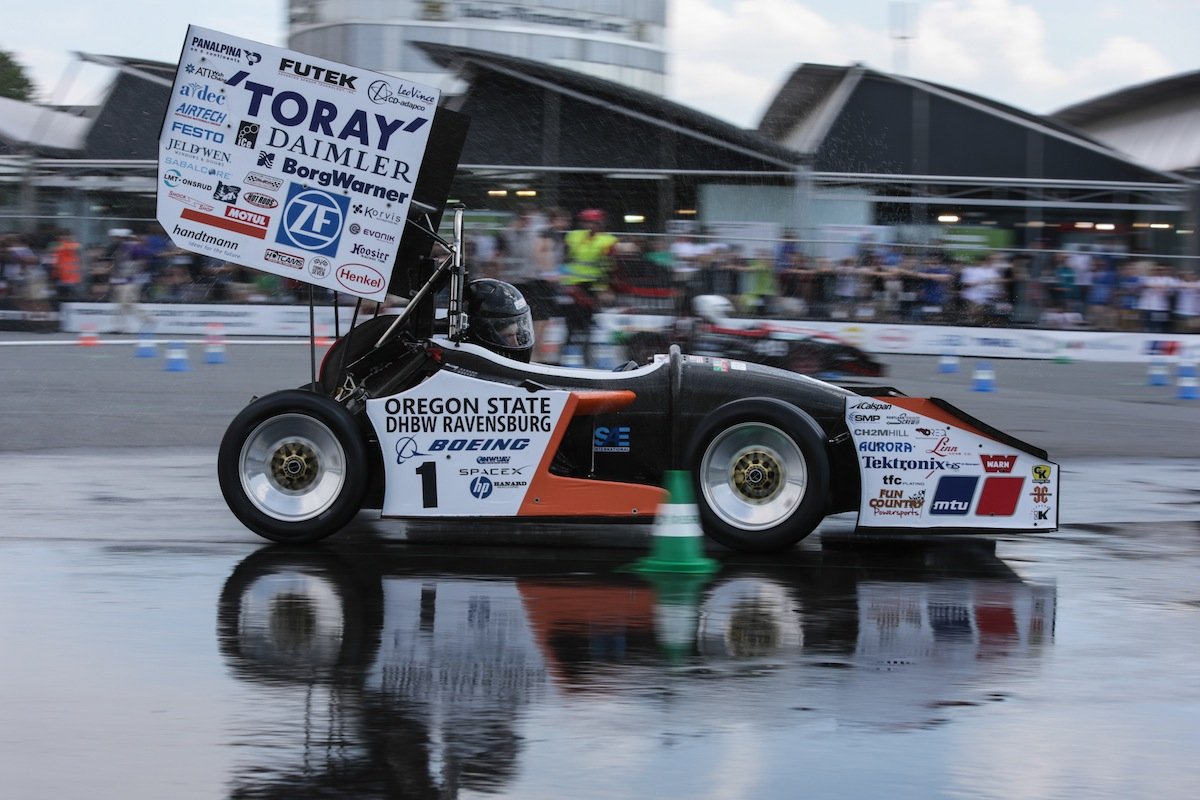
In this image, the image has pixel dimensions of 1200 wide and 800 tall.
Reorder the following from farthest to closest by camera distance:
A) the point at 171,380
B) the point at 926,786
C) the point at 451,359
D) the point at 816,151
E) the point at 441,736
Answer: the point at 816,151 → the point at 171,380 → the point at 451,359 → the point at 441,736 → the point at 926,786

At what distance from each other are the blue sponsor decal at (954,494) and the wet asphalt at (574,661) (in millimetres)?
304

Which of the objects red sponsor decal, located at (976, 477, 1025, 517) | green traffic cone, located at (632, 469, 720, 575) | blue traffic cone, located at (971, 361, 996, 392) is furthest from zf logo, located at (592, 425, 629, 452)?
blue traffic cone, located at (971, 361, 996, 392)

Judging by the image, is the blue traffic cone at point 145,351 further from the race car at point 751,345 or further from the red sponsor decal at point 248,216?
the red sponsor decal at point 248,216

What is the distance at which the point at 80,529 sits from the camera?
333 inches

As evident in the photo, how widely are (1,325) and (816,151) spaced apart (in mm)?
15146

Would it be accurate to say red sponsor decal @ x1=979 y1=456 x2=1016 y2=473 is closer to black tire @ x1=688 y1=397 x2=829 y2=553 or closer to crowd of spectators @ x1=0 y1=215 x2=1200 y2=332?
black tire @ x1=688 y1=397 x2=829 y2=553

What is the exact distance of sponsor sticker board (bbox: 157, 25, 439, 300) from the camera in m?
7.93

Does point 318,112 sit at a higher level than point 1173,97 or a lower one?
lower

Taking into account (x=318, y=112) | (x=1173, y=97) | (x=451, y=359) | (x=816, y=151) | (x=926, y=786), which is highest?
(x=1173, y=97)

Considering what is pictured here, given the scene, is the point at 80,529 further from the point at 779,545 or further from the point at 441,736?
the point at 441,736

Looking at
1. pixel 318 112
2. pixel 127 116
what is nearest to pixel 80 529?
pixel 318 112

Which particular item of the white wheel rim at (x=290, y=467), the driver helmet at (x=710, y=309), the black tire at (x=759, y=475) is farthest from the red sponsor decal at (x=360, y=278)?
the driver helmet at (x=710, y=309)

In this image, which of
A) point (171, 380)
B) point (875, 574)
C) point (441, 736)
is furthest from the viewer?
point (171, 380)

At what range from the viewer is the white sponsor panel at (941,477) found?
776 cm
